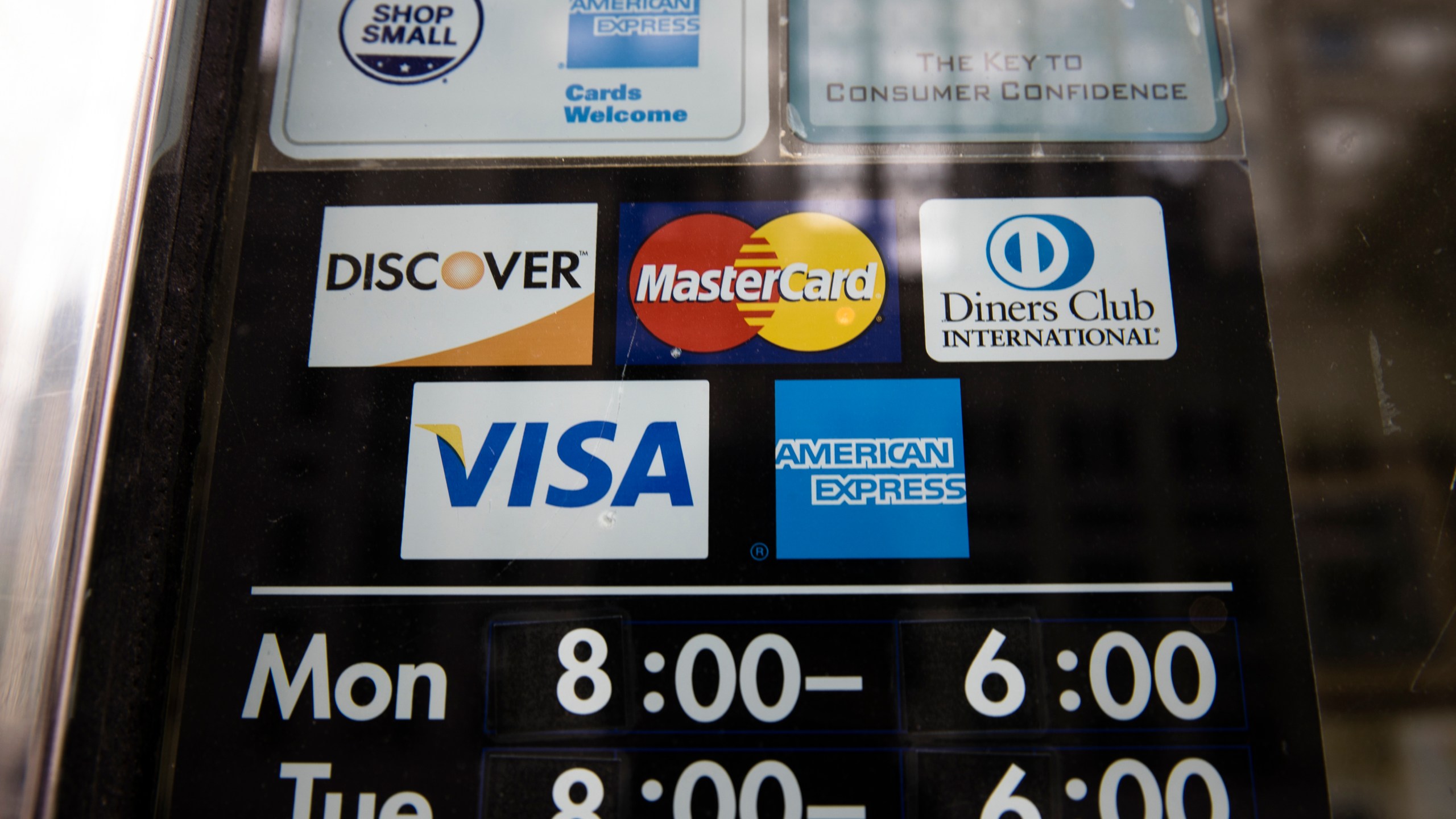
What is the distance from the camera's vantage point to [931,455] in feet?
3.50

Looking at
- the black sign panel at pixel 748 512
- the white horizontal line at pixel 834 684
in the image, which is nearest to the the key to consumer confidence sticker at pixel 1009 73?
the black sign panel at pixel 748 512

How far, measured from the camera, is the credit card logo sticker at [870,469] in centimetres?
105

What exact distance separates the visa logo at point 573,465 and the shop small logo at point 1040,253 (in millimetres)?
519

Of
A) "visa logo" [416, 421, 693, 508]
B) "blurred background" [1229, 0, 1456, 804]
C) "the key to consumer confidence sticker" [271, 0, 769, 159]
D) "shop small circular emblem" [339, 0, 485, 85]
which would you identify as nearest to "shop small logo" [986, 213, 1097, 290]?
"blurred background" [1229, 0, 1456, 804]

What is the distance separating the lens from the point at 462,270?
3.74 feet

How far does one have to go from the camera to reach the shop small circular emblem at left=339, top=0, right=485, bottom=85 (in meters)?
1.20

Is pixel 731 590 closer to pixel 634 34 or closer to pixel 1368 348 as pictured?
pixel 634 34

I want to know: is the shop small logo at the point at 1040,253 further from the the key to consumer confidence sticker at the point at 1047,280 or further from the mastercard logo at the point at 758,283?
the mastercard logo at the point at 758,283

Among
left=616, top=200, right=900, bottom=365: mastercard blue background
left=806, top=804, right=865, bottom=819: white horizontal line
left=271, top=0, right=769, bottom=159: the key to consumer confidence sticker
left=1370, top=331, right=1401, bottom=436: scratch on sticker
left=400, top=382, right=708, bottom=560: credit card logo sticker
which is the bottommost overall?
left=806, top=804, right=865, bottom=819: white horizontal line

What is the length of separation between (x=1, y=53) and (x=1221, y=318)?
1.67m

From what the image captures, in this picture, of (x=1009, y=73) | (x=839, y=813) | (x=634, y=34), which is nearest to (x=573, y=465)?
(x=839, y=813)

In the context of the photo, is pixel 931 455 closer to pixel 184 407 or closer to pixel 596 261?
pixel 596 261

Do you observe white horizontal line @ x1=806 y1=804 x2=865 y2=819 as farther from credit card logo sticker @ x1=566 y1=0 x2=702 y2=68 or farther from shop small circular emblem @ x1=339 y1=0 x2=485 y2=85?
shop small circular emblem @ x1=339 y1=0 x2=485 y2=85

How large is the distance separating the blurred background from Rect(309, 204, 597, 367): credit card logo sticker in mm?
997
